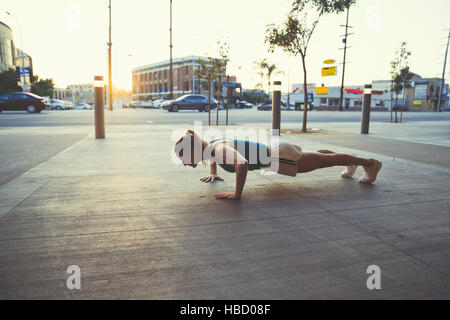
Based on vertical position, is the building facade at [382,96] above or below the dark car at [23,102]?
above

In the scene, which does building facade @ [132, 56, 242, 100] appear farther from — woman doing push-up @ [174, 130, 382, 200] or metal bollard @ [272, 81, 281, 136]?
woman doing push-up @ [174, 130, 382, 200]

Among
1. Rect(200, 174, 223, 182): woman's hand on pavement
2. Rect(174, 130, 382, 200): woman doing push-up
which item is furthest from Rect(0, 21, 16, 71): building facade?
Rect(174, 130, 382, 200): woman doing push-up

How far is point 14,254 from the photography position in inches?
88.5

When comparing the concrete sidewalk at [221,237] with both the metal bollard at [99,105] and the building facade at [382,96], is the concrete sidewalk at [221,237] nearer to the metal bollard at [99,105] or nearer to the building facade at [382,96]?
the metal bollard at [99,105]

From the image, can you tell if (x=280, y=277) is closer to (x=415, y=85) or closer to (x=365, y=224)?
(x=365, y=224)

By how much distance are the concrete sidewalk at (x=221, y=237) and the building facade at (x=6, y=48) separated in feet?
207

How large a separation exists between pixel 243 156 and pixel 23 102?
25.0 meters

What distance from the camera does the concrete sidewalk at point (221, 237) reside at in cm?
188

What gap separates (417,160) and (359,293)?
515cm

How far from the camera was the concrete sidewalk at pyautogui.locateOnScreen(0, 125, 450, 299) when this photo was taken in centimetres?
188

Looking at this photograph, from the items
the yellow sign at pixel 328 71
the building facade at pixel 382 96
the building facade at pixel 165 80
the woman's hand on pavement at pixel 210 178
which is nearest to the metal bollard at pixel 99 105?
the woman's hand on pavement at pixel 210 178

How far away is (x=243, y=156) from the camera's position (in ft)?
11.6

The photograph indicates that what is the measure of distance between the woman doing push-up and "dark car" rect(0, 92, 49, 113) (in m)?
24.0
